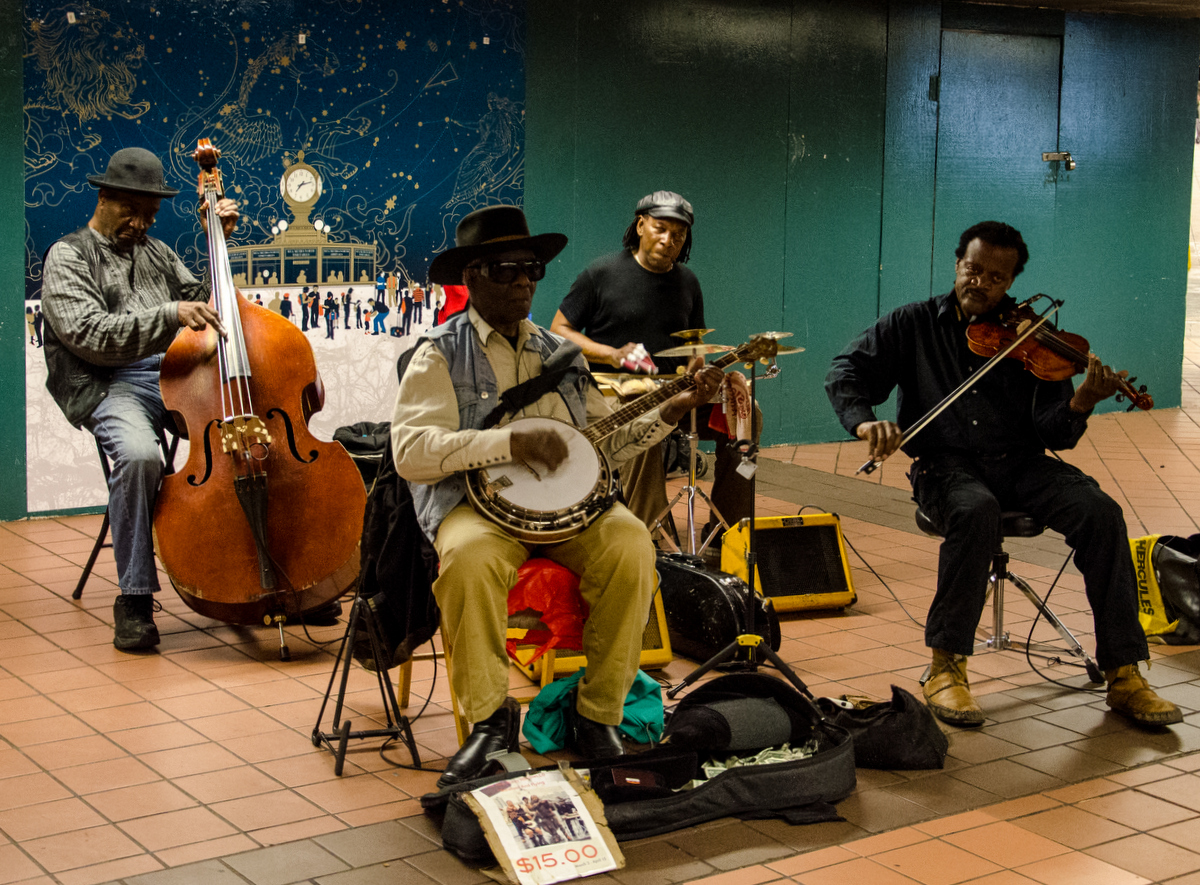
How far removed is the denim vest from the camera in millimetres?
3902

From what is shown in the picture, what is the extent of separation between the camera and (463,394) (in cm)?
397

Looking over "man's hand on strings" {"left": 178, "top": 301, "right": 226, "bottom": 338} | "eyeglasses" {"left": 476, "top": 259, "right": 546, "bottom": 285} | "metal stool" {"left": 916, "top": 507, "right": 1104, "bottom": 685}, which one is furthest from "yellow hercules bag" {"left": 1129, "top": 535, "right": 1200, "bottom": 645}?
"man's hand on strings" {"left": 178, "top": 301, "right": 226, "bottom": 338}

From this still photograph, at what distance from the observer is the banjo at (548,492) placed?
3.82m

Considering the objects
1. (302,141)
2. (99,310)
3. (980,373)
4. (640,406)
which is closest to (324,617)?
(99,310)

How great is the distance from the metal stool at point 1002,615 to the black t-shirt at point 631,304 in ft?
6.30

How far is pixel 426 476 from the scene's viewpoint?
380 centimetres

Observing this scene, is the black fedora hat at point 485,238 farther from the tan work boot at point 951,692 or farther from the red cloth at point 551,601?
the tan work boot at point 951,692

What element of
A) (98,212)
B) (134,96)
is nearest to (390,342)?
(134,96)

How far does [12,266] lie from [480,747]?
13.9 feet

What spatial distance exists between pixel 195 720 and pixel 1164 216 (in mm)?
8979

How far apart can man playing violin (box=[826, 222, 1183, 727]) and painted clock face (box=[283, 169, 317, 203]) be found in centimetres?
363

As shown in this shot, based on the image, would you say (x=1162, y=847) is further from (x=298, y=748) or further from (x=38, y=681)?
(x=38, y=681)

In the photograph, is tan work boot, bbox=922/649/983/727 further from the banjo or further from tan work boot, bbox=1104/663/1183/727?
the banjo

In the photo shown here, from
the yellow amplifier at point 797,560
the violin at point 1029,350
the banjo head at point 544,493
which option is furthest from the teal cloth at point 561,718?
the yellow amplifier at point 797,560
